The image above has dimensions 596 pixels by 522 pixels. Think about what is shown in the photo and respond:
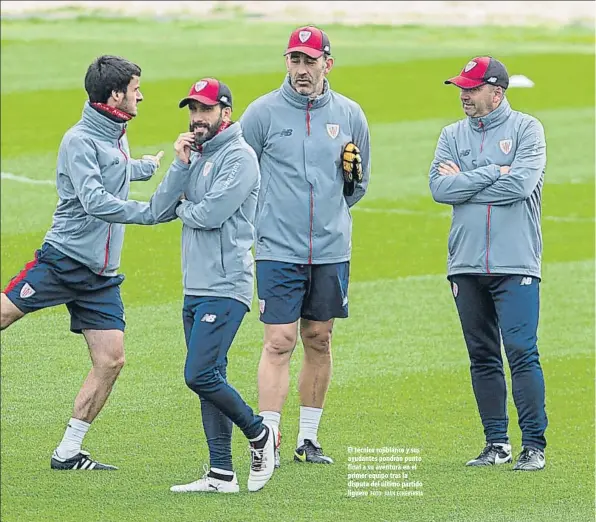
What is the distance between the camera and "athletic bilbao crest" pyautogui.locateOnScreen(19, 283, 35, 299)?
7.37 meters

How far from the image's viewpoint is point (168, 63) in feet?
81.9

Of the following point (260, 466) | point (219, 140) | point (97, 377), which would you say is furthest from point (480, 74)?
point (97, 377)

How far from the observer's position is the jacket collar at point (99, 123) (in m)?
7.40

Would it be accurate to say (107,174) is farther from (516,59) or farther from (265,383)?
(516,59)

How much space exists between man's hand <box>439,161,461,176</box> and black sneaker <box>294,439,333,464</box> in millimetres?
1666

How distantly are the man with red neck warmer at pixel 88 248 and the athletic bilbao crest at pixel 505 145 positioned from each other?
79.7 inches

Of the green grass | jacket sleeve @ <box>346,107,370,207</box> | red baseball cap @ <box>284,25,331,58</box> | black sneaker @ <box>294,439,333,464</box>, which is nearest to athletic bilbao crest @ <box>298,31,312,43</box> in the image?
red baseball cap @ <box>284,25,331,58</box>

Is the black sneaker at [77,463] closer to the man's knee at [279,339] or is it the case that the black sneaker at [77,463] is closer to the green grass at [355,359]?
the green grass at [355,359]

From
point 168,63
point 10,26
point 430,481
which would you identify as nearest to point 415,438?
point 430,481

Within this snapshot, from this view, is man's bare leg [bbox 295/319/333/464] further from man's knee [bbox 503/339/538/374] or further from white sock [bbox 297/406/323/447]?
man's knee [bbox 503/339/538/374]

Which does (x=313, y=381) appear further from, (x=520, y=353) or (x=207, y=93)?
(x=207, y=93)

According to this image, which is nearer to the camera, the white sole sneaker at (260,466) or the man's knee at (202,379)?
the man's knee at (202,379)

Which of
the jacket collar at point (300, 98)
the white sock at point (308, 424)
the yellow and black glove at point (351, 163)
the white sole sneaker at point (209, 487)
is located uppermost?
the jacket collar at point (300, 98)

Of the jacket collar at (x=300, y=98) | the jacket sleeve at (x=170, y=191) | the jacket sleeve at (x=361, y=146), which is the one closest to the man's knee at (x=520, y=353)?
the jacket sleeve at (x=361, y=146)
